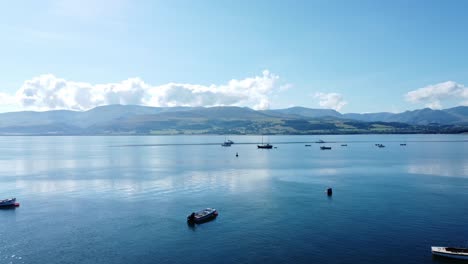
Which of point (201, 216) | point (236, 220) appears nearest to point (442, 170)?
point (236, 220)

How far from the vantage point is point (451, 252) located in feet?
174

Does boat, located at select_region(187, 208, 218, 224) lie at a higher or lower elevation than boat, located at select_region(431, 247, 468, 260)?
higher

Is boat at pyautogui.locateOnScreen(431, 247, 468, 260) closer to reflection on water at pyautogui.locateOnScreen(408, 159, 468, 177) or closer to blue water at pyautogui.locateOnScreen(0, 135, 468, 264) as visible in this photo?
blue water at pyautogui.locateOnScreen(0, 135, 468, 264)

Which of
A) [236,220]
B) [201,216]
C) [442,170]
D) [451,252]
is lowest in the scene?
[451,252]

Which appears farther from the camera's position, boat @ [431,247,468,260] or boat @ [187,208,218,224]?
boat @ [187,208,218,224]

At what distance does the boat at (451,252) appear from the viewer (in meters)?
53.1

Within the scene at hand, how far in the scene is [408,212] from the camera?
7900cm

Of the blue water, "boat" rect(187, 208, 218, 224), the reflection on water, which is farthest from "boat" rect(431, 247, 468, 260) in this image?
the reflection on water

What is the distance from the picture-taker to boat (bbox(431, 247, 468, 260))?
53125 millimetres

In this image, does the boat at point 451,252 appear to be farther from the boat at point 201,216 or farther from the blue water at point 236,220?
the boat at point 201,216

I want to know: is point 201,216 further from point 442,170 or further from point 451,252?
point 442,170

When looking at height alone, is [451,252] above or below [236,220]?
below

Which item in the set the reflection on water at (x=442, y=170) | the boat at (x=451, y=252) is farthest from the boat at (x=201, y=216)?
the reflection on water at (x=442, y=170)

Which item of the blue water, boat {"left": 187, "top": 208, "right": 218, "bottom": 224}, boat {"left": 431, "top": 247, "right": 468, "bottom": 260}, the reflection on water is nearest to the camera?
boat {"left": 431, "top": 247, "right": 468, "bottom": 260}
